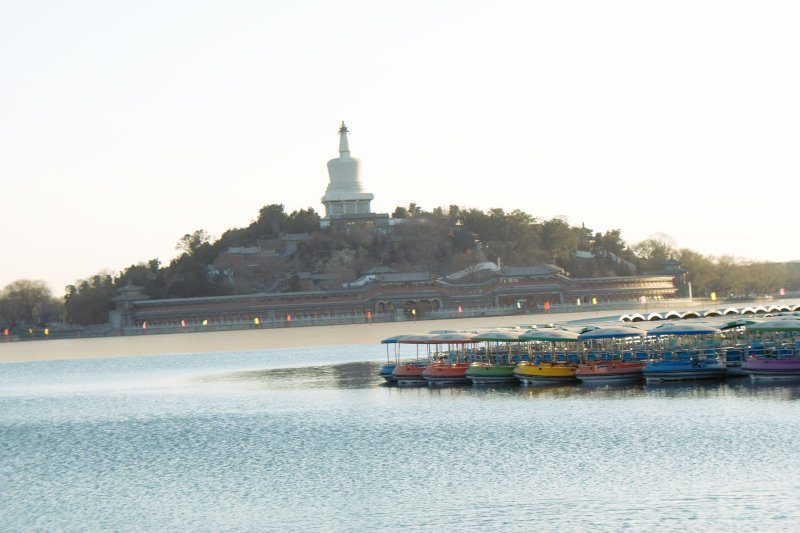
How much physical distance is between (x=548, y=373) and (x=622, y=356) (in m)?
3.96

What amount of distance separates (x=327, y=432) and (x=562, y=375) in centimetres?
1467

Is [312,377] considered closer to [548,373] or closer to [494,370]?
[494,370]

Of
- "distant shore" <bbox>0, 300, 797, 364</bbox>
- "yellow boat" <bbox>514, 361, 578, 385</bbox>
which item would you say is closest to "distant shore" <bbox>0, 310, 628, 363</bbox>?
"distant shore" <bbox>0, 300, 797, 364</bbox>

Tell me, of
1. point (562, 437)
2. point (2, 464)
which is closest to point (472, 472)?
point (562, 437)

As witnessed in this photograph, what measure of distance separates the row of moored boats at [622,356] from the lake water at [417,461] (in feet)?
4.68

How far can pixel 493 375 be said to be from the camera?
64.3 m

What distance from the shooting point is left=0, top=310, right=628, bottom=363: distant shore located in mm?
129375

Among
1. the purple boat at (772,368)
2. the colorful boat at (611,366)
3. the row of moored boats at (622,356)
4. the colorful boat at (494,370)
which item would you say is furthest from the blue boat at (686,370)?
the colorful boat at (494,370)

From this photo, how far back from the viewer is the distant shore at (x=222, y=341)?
12938 cm

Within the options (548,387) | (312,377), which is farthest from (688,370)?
(312,377)

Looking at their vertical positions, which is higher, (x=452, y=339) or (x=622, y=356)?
(x=452, y=339)

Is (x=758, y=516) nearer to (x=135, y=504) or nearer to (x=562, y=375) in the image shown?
(x=135, y=504)

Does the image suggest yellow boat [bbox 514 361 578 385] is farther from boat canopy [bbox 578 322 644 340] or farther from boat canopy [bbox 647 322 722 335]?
boat canopy [bbox 647 322 722 335]

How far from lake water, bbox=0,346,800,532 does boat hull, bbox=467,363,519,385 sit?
1.10 metres
